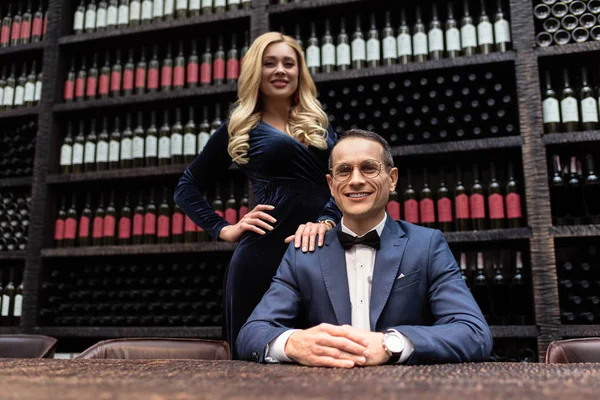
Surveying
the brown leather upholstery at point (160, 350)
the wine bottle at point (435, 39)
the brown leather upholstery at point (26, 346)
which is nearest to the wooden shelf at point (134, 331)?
the brown leather upholstery at point (26, 346)

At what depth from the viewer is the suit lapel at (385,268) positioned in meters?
1.22

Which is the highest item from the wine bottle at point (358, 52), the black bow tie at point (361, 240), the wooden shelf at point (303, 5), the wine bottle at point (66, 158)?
the wooden shelf at point (303, 5)

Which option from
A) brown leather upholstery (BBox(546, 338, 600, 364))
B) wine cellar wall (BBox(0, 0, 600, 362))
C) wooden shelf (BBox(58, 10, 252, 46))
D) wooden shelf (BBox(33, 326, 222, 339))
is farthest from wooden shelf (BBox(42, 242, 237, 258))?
brown leather upholstery (BBox(546, 338, 600, 364))

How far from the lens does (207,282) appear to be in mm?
2824

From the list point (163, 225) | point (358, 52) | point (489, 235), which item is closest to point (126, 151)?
point (163, 225)

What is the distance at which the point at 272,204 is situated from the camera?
1750 millimetres

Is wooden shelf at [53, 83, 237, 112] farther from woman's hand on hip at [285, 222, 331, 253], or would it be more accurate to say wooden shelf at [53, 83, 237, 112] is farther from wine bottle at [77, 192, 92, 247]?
woman's hand on hip at [285, 222, 331, 253]

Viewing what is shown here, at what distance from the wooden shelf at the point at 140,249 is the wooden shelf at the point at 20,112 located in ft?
2.85

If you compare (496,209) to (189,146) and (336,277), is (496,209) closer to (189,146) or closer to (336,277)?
(336,277)

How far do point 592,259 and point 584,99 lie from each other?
76 cm

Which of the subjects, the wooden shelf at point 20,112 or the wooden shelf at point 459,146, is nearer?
the wooden shelf at point 459,146

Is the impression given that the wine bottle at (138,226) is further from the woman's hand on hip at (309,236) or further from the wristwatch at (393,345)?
the wristwatch at (393,345)

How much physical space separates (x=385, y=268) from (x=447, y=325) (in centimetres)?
23

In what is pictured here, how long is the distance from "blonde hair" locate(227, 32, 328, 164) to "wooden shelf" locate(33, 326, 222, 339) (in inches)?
47.4
